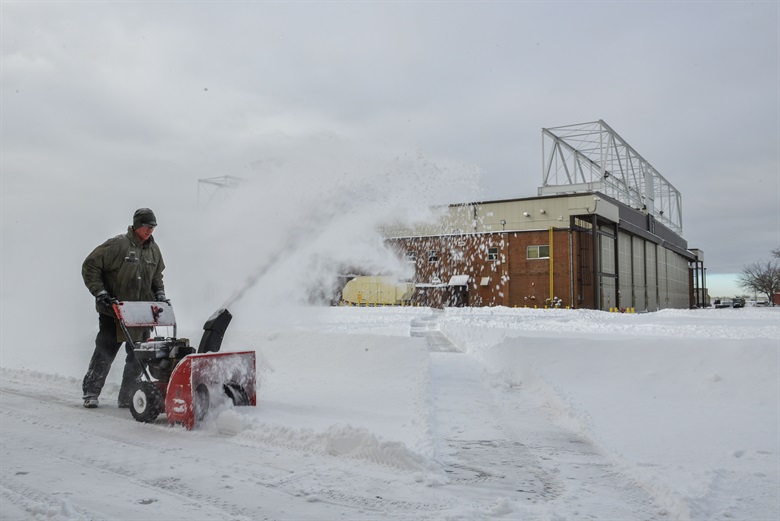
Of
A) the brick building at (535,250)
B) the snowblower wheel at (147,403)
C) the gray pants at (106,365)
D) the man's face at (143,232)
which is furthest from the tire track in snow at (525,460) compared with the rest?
the brick building at (535,250)

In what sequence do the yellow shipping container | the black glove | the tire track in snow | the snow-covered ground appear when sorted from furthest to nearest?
1. the yellow shipping container
2. the black glove
3. the tire track in snow
4. the snow-covered ground

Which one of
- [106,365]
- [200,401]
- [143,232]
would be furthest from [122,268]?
[200,401]

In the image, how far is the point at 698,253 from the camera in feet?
281

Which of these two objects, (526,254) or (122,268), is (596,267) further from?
(122,268)

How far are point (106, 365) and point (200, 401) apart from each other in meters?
1.70

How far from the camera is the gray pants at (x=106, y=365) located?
19.6 ft

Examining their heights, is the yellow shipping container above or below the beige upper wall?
below

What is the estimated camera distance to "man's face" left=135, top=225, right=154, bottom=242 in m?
6.21

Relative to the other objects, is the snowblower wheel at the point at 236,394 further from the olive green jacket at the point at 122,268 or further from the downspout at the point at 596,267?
the downspout at the point at 596,267

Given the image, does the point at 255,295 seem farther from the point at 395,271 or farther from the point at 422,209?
the point at 395,271

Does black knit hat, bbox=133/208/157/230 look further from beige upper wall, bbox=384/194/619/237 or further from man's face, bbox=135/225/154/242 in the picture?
beige upper wall, bbox=384/194/619/237

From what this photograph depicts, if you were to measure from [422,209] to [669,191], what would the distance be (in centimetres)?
6995

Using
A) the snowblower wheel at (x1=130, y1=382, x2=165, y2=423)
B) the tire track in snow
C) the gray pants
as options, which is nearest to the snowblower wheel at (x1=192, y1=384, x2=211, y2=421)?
the snowblower wheel at (x1=130, y1=382, x2=165, y2=423)

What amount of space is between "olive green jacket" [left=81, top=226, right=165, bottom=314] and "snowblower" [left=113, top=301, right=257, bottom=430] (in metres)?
0.45
